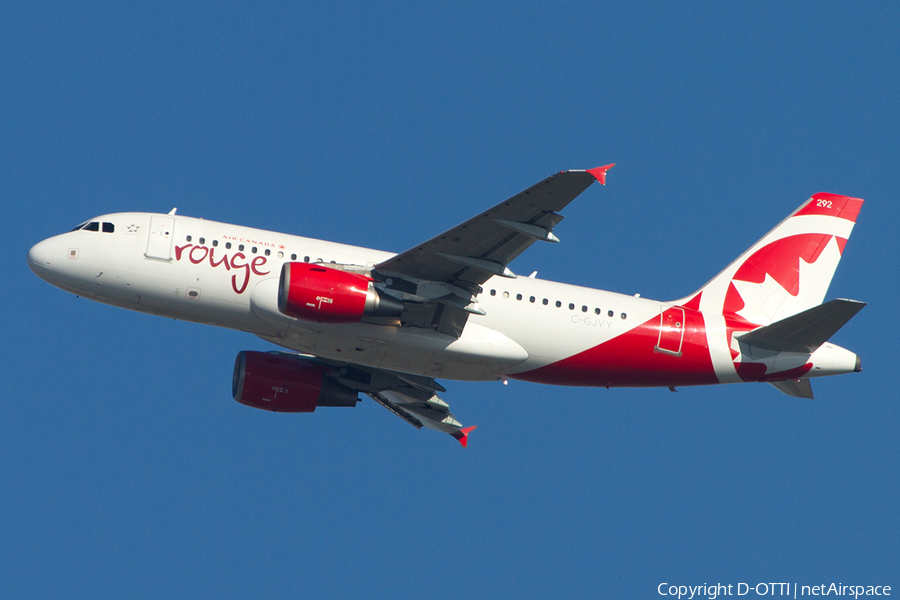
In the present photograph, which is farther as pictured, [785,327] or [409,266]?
[785,327]

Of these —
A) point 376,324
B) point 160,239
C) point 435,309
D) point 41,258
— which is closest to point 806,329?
point 435,309

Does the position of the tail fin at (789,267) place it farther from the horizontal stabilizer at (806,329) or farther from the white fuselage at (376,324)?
the white fuselage at (376,324)

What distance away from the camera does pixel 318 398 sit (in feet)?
121

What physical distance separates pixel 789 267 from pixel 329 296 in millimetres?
18987

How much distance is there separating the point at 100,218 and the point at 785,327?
79.6ft

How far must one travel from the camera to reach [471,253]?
98.8 ft

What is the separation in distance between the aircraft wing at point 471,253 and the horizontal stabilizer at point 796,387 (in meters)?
12.3

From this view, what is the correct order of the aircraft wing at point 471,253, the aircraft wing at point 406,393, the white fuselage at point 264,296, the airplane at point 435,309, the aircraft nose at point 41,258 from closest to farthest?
the aircraft wing at point 471,253 → the airplane at point 435,309 → the white fuselage at point 264,296 → the aircraft nose at point 41,258 → the aircraft wing at point 406,393

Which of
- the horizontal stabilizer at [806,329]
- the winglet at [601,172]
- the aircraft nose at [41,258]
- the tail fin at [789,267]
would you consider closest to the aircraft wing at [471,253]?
the winglet at [601,172]

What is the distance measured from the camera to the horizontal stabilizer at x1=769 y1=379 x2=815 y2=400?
115ft

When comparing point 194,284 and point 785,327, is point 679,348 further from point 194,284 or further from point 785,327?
point 194,284

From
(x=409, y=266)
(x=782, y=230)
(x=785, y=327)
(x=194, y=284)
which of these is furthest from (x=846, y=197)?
(x=194, y=284)

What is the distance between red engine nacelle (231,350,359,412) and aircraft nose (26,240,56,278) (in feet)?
25.8

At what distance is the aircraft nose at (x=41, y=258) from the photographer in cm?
3184
